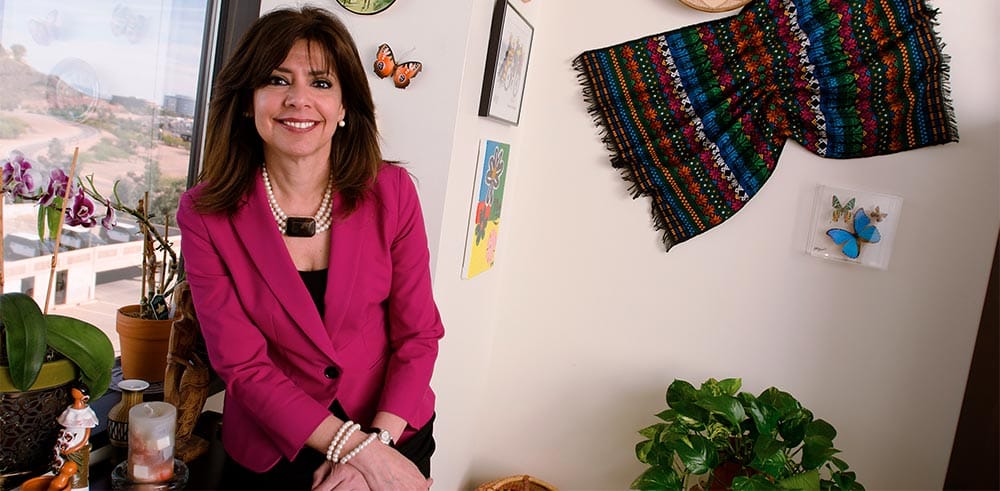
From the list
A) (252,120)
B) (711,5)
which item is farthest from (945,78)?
(252,120)

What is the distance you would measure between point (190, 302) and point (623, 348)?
149cm

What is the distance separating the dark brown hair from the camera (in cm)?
133

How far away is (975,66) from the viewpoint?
2.17 m

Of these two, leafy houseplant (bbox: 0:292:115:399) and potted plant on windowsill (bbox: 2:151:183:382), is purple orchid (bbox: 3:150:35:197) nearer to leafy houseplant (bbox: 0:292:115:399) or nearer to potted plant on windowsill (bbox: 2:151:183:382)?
potted plant on windowsill (bbox: 2:151:183:382)

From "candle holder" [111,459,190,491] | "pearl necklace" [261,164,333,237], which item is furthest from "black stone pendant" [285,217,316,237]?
"candle holder" [111,459,190,491]

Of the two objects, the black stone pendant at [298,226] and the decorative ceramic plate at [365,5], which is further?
the decorative ceramic plate at [365,5]

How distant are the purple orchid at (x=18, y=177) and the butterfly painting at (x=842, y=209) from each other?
2069 millimetres

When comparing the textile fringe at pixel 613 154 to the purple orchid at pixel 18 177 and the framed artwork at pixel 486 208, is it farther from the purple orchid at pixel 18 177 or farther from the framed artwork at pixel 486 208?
the purple orchid at pixel 18 177

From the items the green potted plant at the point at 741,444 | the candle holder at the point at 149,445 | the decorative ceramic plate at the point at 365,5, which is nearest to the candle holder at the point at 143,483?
the candle holder at the point at 149,445

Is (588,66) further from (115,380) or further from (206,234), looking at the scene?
(115,380)

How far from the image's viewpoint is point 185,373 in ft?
4.83

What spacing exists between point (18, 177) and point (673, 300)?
72.5 inches

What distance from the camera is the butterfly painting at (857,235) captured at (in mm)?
2258

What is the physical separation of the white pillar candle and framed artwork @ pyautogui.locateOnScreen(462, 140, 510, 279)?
0.94m
